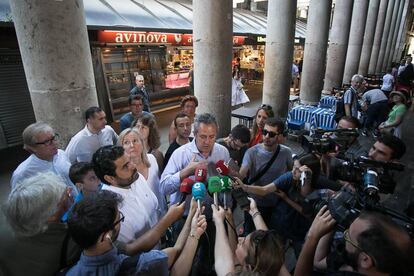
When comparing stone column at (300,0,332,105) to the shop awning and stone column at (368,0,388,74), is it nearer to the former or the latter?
the shop awning

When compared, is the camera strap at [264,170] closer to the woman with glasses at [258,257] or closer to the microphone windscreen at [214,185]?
the microphone windscreen at [214,185]

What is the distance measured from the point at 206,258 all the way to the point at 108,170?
1.16 meters

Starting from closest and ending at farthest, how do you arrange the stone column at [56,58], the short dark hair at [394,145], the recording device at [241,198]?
the recording device at [241,198] → the stone column at [56,58] → the short dark hair at [394,145]

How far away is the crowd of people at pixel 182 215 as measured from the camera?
142cm

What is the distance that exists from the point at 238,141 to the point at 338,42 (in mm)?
9280

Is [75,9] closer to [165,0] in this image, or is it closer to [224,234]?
[224,234]

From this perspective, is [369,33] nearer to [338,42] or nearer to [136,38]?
[338,42]

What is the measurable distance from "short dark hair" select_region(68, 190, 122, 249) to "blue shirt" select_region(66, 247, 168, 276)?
0.29 feet

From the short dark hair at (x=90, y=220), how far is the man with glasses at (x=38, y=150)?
121 centimetres

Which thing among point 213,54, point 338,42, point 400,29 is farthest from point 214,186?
point 400,29

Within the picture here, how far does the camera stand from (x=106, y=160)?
1940mm

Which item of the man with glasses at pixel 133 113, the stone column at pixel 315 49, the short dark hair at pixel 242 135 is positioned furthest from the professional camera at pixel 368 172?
the stone column at pixel 315 49

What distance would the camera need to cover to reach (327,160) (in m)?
2.72

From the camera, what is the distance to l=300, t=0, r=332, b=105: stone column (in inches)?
319
